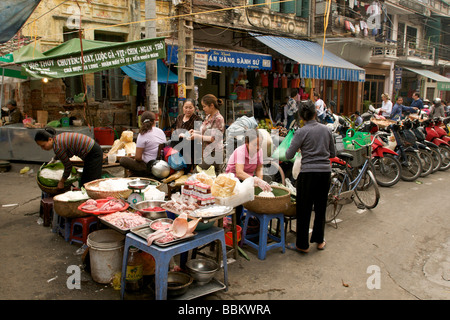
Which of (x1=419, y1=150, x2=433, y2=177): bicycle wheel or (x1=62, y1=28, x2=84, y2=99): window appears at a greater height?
(x1=62, y1=28, x2=84, y2=99): window

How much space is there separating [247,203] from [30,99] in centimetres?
899

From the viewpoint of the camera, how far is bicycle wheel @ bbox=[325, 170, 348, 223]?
19.0 feet

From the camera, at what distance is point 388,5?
22656 mm

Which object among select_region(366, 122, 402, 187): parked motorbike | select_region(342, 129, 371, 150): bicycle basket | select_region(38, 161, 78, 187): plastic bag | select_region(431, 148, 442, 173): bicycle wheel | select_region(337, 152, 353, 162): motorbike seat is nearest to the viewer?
select_region(38, 161, 78, 187): plastic bag

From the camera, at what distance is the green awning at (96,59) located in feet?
24.2

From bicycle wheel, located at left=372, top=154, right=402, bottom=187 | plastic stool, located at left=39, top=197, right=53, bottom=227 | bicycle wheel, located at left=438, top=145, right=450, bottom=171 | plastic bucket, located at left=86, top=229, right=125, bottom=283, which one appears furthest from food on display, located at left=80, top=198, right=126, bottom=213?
bicycle wheel, located at left=438, top=145, right=450, bottom=171

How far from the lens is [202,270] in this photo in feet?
12.7

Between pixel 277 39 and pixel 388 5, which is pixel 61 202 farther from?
pixel 388 5

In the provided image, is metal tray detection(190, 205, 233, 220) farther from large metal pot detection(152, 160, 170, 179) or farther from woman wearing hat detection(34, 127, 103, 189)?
woman wearing hat detection(34, 127, 103, 189)

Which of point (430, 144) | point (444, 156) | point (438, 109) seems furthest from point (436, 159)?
point (438, 109)

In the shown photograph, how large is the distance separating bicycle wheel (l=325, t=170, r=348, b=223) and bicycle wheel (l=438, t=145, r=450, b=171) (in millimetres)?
5988

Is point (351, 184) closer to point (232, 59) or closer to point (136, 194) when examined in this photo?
point (136, 194)

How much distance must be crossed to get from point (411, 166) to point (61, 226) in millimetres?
8199
